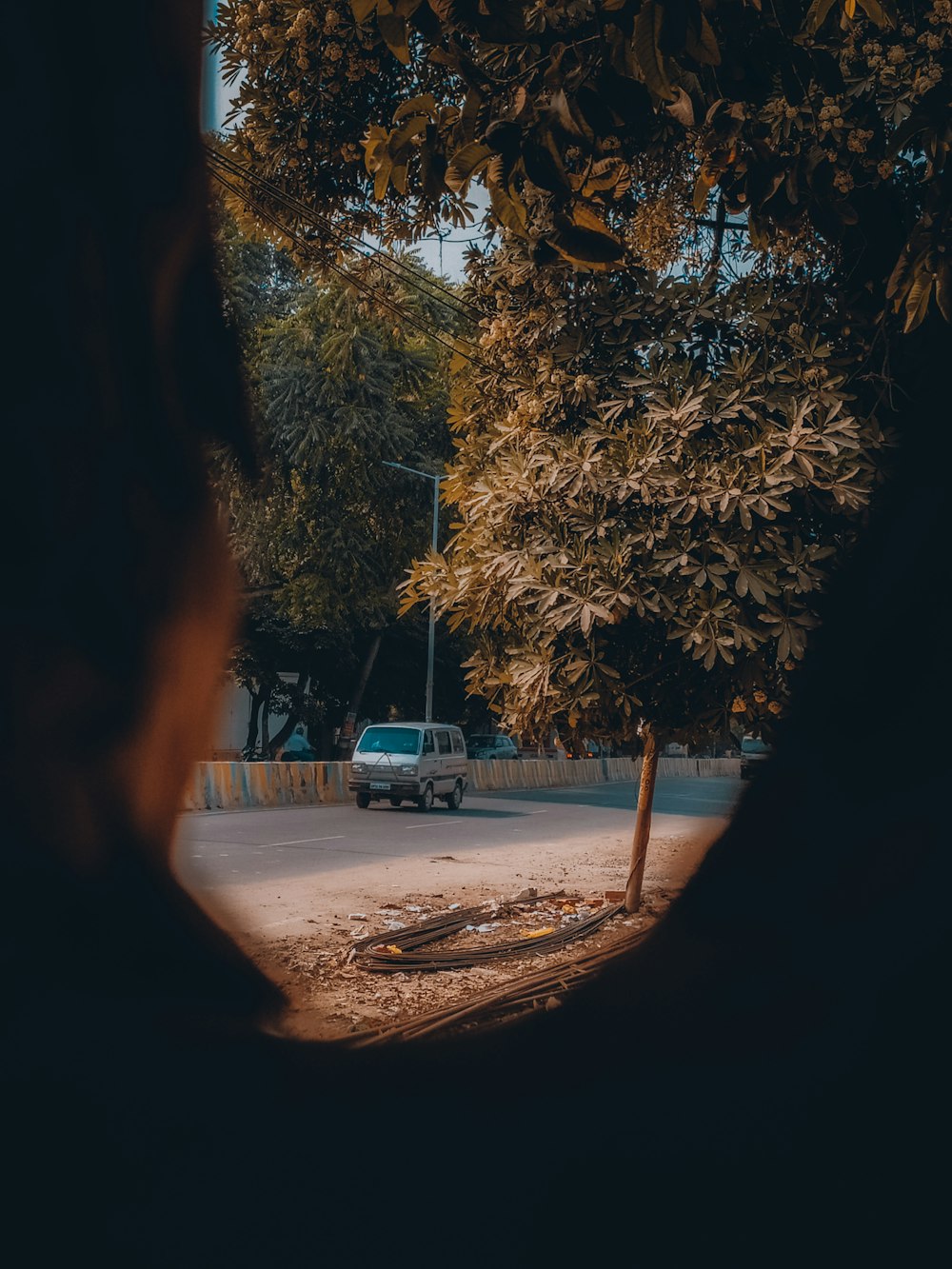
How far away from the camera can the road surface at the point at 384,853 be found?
36.1 ft

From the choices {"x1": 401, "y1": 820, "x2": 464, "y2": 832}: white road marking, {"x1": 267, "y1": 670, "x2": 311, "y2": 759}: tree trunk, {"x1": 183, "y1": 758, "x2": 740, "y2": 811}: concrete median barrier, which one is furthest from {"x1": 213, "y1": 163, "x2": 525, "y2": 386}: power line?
{"x1": 267, "y1": 670, "x2": 311, "y2": 759}: tree trunk

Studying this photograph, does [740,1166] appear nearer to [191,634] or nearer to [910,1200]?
[910,1200]

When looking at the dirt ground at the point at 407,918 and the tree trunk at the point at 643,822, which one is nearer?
the dirt ground at the point at 407,918

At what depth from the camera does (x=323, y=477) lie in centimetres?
2814

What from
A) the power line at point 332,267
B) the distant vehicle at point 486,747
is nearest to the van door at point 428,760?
the power line at point 332,267

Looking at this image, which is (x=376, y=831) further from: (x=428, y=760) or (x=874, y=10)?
(x=874, y=10)

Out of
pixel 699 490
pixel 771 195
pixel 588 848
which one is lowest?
pixel 588 848

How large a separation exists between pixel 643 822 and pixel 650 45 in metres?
7.81

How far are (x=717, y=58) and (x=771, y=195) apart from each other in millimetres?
769

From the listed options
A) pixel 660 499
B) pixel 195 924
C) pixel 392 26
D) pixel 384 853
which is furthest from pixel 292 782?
pixel 392 26

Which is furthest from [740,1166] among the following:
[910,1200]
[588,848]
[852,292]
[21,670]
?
[588,848]

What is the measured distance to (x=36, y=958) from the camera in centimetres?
359

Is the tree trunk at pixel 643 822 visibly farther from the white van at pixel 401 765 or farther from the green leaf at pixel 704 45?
the white van at pixel 401 765

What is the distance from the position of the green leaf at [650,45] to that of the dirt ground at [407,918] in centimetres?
211
